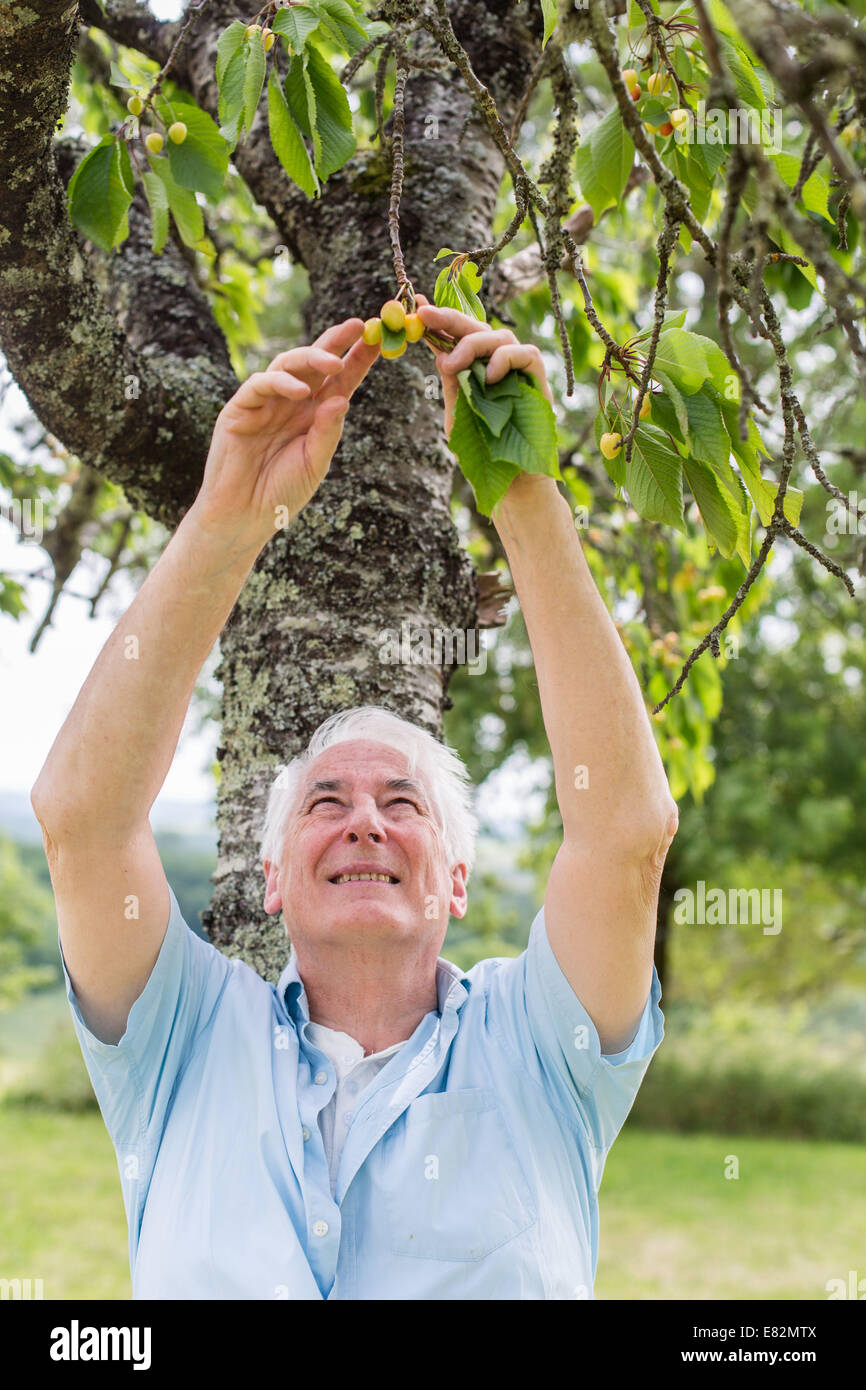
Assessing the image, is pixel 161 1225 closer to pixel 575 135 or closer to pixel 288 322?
pixel 575 135

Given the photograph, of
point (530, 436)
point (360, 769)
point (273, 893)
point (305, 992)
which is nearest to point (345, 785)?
point (360, 769)

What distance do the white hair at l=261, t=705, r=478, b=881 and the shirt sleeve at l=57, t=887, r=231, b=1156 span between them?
38 cm

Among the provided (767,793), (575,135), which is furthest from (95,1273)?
(575,135)

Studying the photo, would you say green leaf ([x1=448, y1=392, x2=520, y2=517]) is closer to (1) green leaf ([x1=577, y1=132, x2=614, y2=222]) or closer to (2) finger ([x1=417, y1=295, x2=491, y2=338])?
(2) finger ([x1=417, y1=295, x2=491, y2=338])

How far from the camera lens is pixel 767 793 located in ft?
34.7

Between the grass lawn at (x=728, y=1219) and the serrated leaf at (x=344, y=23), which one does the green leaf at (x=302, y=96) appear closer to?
the serrated leaf at (x=344, y=23)

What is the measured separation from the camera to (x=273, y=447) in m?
1.59

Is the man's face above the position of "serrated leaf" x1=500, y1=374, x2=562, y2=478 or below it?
below

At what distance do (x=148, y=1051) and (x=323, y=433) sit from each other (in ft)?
3.27

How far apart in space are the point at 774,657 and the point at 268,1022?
34.3 ft

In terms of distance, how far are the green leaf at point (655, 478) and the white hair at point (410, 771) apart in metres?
0.73

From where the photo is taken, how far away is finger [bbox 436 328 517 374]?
53.6 inches
